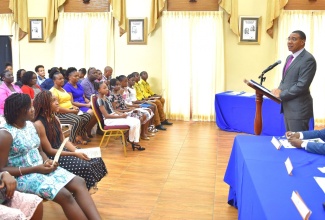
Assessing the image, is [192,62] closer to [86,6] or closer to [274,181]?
[86,6]

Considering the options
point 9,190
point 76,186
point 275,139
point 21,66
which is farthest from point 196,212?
point 21,66

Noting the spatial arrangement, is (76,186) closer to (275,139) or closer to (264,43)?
(275,139)

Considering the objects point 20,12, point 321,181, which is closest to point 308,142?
point 321,181

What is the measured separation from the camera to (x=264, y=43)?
7902 millimetres

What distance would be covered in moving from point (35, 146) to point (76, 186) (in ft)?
1.41

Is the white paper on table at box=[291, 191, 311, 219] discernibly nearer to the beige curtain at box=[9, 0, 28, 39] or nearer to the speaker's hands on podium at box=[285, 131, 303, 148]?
the speaker's hands on podium at box=[285, 131, 303, 148]

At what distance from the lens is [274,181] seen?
202 cm

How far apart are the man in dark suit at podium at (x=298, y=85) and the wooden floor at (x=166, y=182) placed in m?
1.08

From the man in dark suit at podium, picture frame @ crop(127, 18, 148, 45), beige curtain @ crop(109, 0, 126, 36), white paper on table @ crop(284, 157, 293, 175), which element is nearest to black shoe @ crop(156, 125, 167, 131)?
picture frame @ crop(127, 18, 148, 45)

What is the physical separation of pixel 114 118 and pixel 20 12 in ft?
16.2

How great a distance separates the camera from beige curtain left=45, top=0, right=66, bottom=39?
8406mm

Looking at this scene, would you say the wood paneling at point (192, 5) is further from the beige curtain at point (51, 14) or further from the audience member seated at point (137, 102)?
the beige curtain at point (51, 14)

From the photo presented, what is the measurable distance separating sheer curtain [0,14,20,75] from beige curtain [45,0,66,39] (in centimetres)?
88

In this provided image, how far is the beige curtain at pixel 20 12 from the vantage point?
8.56 metres
